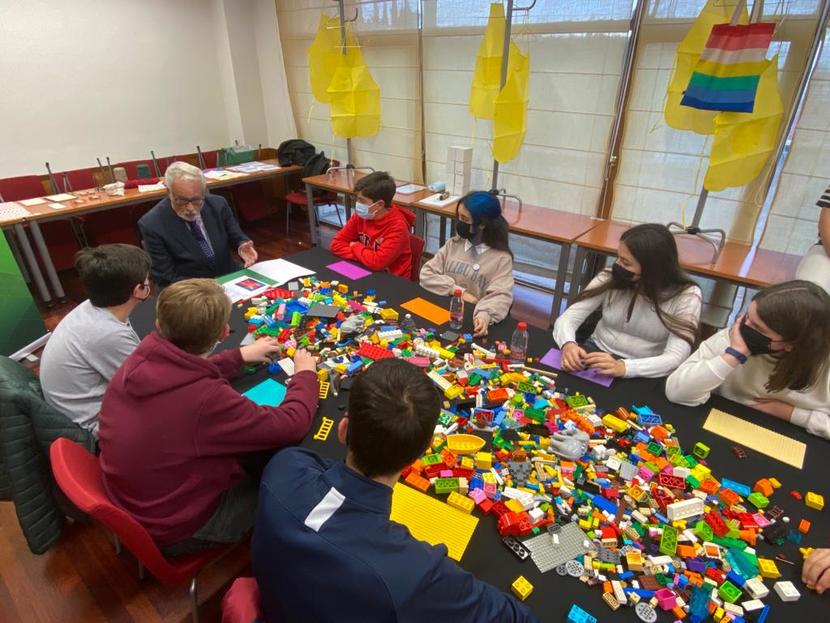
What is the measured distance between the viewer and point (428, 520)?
1.16 m

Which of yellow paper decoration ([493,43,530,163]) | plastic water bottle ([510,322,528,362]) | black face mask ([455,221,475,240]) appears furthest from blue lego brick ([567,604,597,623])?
yellow paper decoration ([493,43,530,163])

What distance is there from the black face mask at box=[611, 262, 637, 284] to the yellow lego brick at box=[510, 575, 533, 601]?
1353mm

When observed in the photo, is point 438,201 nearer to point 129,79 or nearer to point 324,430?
point 324,430

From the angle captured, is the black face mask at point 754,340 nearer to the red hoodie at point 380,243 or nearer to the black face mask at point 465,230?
the black face mask at point 465,230

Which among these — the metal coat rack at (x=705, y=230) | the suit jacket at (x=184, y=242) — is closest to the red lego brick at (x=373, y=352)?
the suit jacket at (x=184, y=242)

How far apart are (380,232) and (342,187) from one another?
191cm

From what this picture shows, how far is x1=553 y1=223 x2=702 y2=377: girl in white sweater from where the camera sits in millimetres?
1746

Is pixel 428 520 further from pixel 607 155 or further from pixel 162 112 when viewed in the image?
pixel 162 112

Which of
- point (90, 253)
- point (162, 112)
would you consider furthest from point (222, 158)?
point (90, 253)

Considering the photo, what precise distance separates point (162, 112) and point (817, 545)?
6.32 metres

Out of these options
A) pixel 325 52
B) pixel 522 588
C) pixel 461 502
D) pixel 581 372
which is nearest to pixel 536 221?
pixel 581 372

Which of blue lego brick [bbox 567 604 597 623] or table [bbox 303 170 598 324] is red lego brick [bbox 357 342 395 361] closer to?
blue lego brick [bbox 567 604 597 623]

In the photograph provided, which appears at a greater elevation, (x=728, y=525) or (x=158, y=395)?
(x=158, y=395)

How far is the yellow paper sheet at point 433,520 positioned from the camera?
1.12 meters
